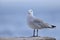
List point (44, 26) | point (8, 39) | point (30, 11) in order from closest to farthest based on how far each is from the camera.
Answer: point (8, 39)
point (44, 26)
point (30, 11)

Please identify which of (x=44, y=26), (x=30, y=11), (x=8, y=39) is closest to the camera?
(x=8, y=39)

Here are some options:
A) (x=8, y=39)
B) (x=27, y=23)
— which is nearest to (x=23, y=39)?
(x=8, y=39)

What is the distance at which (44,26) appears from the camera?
25.9 feet

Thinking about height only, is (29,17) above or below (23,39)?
above

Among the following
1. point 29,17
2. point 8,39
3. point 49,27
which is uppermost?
point 29,17

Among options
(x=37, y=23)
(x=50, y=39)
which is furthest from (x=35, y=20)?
(x=50, y=39)

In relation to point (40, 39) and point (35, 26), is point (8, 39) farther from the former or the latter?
point (35, 26)

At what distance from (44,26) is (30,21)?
0.65 m

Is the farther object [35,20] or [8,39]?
[35,20]

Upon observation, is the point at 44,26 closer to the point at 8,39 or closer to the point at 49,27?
the point at 49,27

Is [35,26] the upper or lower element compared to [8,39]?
upper

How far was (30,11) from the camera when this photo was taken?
919 centimetres

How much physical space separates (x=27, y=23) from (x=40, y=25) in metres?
0.62

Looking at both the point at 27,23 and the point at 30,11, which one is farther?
the point at 30,11
